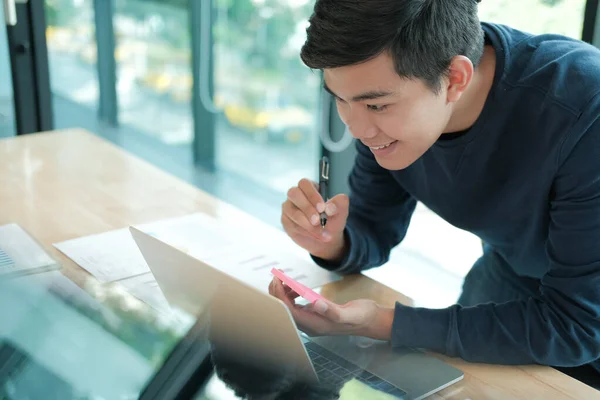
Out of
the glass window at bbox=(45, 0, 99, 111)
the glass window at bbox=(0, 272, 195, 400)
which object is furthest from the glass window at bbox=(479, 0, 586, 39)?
the glass window at bbox=(45, 0, 99, 111)

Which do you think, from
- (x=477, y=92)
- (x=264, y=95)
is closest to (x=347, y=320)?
(x=477, y=92)

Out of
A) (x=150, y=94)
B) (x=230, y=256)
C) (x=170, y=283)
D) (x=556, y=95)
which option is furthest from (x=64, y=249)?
(x=150, y=94)

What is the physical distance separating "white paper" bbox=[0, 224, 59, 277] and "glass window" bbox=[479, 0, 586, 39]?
1499mm

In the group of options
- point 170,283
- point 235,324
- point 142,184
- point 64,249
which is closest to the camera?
point 235,324

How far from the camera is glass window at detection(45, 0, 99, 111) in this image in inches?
165

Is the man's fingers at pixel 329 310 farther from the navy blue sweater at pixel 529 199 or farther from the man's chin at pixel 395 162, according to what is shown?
the man's chin at pixel 395 162

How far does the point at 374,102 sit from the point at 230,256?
0.45 meters

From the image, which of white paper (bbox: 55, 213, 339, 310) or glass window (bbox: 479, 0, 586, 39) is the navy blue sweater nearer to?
white paper (bbox: 55, 213, 339, 310)

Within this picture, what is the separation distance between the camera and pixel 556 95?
1045mm

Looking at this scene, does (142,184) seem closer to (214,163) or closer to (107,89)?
(214,163)

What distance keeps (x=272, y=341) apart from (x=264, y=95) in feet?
9.36

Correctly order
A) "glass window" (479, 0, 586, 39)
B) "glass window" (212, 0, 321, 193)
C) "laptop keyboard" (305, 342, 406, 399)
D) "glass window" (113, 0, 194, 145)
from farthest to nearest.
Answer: "glass window" (113, 0, 194, 145)
"glass window" (212, 0, 321, 193)
"glass window" (479, 0, 586, 39)
"laptop keyboard" (305, 342, 406, 399)

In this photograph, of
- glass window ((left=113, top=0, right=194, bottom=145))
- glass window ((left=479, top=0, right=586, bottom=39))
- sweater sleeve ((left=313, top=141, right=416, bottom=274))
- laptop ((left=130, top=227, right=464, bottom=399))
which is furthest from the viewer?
glass window ((left=113, top=0, right=194, bottom=145))

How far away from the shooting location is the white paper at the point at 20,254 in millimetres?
1184
